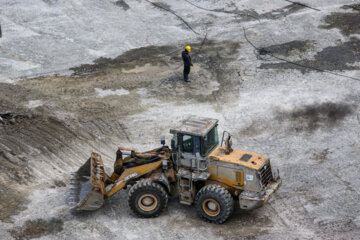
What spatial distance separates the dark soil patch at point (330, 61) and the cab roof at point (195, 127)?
337 inches

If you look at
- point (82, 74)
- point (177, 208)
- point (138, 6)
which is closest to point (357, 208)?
point (177, 208)

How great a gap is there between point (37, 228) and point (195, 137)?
13.8 ft

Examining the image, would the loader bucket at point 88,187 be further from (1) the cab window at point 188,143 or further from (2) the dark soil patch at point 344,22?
(2) the dark soil patch at point 344,22

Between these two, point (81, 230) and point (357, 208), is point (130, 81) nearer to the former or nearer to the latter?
point (81, 230)

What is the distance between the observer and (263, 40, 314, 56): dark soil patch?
20.7m

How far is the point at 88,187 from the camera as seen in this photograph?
1247 cm

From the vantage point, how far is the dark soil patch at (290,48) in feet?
68.0

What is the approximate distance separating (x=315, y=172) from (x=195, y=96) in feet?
19.5

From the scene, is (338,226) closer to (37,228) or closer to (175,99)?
(37,228)

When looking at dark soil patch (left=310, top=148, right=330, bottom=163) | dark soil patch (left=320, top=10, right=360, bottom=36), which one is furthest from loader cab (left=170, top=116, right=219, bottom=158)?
dark soil patch (left=320, top=10, right=360, bottom=36)

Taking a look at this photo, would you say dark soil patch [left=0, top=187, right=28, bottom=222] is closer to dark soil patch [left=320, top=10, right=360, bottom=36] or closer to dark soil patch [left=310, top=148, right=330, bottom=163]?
dark soil patch [left=310, top=148, right=330, bottom=163]

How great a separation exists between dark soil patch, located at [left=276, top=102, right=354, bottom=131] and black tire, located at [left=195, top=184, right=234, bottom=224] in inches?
234

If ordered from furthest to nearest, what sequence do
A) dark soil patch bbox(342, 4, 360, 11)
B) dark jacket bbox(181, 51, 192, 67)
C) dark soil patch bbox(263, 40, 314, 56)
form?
dark soil patch bbox(342, 4, 360, 11), dark soil patch bbox(263, 40, 314, 56), dark jacket bbox(181, 51, 192, 67)

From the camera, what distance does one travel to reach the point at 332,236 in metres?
11.2
